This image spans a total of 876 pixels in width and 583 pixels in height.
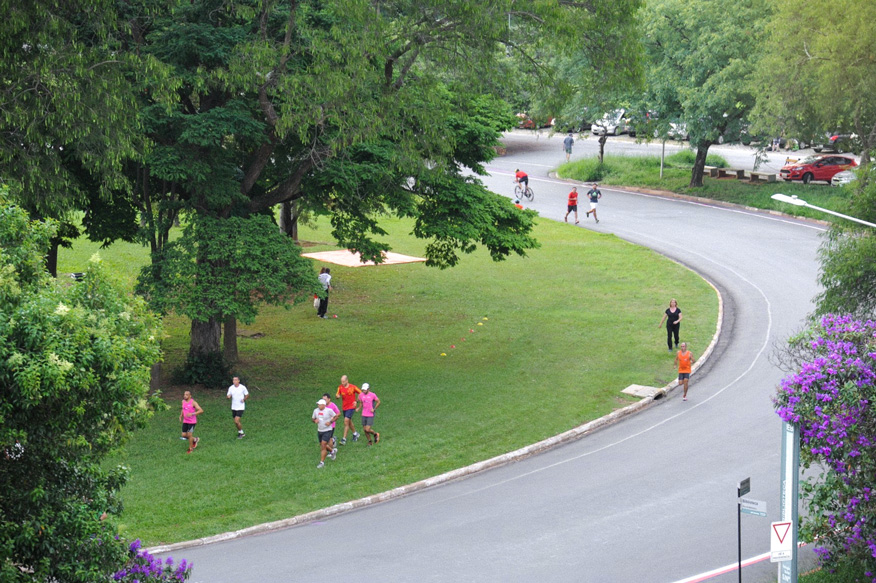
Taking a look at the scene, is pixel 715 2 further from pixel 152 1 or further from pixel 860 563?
pixel 860 563

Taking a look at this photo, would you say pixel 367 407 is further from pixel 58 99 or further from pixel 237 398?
pixel 58 99

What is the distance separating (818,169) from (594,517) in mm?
Answer: 37221

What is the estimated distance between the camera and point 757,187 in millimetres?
47656

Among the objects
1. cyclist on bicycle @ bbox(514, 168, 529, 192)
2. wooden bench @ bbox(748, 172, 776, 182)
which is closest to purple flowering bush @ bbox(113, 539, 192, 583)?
cyclist on bicycle @ bbox(514, 168, 529, 192)

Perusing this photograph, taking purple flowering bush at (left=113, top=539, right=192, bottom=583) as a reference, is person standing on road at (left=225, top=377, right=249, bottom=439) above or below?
below

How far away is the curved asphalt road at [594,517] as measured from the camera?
14.8 meters

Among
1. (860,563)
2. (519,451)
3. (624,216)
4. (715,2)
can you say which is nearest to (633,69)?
(519,451)

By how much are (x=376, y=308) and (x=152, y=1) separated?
14.4m

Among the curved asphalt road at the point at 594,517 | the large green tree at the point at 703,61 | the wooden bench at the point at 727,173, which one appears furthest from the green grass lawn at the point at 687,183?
the curved asphalt road at the point at 594,517

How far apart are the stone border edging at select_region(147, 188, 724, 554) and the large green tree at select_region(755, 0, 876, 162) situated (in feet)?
56.7

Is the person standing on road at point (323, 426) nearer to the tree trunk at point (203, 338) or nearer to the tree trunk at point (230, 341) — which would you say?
the tree trunk at point (203, 338)

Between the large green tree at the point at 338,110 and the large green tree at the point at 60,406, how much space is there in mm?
9165

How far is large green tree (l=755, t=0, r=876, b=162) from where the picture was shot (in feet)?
117

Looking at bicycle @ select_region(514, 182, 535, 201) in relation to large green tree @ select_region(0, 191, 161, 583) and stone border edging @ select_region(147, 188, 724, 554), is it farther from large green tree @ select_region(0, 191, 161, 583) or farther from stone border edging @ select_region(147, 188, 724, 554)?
large green tree @ select_region(0, 191, 161, 583)
